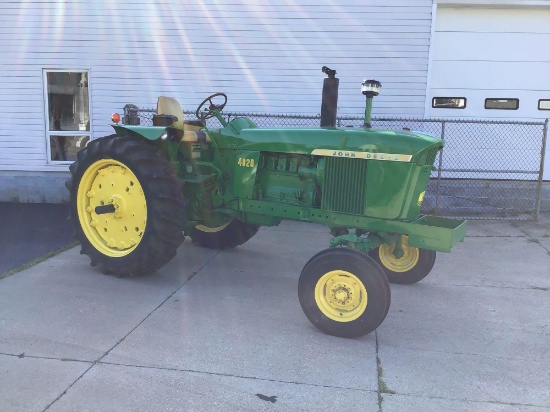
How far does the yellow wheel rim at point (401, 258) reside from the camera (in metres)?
4.56

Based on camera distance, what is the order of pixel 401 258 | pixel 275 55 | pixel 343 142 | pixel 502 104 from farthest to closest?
pixel 502 104 < pixel 275 55 < pixel 401 258 < pixel 343 142

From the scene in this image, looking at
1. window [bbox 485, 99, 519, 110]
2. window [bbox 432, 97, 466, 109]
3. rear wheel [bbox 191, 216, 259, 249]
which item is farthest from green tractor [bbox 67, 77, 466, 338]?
window [bbox 485, 99, 519, 110]

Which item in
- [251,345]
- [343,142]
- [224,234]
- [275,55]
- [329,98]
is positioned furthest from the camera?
[275,55]

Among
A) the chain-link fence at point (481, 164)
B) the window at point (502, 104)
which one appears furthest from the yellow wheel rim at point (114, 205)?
the window at point (502, 104)

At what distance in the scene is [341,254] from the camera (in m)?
3.44

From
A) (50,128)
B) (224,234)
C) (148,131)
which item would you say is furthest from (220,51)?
(148,131)

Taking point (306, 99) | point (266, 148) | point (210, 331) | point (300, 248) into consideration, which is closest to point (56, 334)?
point (210, 331)

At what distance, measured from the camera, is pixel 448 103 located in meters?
8.22

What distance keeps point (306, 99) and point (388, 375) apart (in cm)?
590

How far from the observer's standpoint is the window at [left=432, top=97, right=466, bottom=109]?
8.20m

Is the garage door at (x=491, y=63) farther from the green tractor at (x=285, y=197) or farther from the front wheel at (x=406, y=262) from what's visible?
the green tractor at (x=285, y=197)

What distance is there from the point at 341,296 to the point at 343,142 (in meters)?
1.20

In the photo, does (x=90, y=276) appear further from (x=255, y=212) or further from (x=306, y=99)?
(x=306, y=99)

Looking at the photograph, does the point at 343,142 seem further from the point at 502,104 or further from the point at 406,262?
the point at 502,104
